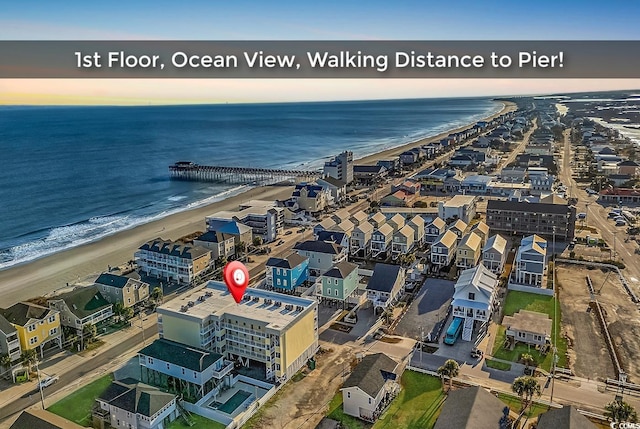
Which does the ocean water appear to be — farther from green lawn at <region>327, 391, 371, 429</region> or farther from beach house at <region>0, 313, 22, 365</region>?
green lawn at <region>327, 391, 371, 429</region>

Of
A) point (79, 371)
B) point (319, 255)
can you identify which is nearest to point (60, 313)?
point (79, 371)

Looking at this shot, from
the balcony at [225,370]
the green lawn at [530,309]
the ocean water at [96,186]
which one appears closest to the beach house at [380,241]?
the green lawn at [530,309]

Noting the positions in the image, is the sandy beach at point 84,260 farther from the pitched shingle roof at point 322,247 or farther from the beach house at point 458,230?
the beach house at point 458,230

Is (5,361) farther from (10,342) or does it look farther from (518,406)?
(518,406)

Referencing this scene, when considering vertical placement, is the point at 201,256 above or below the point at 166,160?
below

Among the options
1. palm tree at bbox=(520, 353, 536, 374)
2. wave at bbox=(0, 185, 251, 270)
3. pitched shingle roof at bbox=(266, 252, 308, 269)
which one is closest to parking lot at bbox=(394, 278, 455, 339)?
palm tree at bbox=(520, 353, 536, 374)

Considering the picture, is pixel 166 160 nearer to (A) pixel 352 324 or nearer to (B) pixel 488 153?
(B) pixel 488 153

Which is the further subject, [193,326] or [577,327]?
[577,327]

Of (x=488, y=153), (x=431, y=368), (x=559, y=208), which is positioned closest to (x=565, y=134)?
(x=488, y=153)
